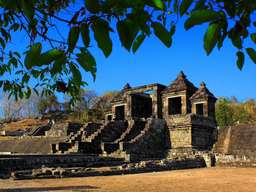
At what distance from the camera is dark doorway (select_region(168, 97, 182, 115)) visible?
27872 mm

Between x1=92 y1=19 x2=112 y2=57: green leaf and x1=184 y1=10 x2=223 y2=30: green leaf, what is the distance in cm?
38

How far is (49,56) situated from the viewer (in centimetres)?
199

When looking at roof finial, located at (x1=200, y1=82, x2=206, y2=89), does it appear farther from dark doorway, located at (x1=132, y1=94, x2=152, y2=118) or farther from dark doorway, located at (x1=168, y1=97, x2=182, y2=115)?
dark doorway, located at (x1=132, y1=94, x2=152, y2=118)

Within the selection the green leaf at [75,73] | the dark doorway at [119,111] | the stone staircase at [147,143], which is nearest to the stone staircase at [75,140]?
the stone staircase at [147,143]

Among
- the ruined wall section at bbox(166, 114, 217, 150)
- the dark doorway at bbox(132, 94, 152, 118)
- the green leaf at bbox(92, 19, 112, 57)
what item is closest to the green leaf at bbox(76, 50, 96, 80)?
the green leaf at bbox(92, 19, 112, 57)

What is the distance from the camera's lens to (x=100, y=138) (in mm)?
24109

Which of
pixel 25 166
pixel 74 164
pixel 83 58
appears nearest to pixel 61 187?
pixel 25 166

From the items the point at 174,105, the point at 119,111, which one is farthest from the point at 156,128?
the point at 119,111

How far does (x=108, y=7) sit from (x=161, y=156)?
22811 mm

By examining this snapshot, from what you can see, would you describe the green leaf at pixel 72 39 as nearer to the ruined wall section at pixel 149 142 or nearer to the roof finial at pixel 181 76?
the ruined wall section at pixel 149 142

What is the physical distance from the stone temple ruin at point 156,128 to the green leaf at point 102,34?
1800 cm

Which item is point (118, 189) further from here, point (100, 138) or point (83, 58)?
point (100, 138)

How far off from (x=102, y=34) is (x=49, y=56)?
30 centimetres

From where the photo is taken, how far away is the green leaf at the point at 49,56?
197 cm
